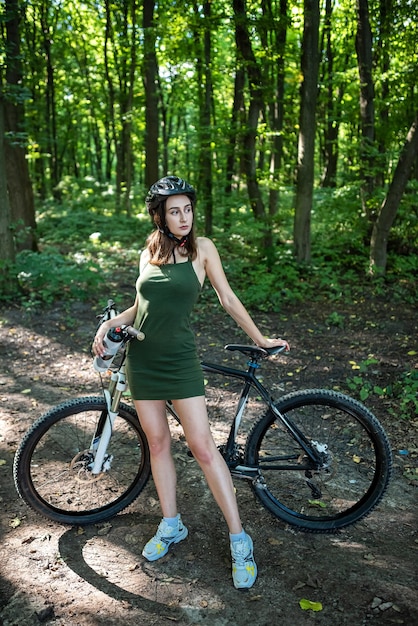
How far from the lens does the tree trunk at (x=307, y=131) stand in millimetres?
8734

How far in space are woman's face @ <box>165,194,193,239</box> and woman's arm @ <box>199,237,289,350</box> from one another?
160mm

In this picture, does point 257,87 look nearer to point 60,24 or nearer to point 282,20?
point 282,20

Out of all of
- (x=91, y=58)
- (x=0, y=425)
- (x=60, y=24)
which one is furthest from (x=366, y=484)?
(x=91, y=58)

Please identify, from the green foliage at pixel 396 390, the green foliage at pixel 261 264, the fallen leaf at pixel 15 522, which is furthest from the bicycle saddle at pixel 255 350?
the green foliage at pixel 261 264

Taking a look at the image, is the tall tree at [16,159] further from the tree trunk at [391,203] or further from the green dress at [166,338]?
the green dress at [166,338]

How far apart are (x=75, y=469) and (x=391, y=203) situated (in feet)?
25.0

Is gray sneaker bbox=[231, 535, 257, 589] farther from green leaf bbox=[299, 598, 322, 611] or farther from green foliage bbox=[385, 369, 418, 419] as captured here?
green foliage bbox=[385, 369, 418, 419]

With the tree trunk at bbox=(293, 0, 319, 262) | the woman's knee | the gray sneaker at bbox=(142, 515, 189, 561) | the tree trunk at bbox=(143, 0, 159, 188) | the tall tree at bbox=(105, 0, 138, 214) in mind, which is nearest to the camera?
the woman's knee

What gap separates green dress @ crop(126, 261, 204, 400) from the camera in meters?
2.69

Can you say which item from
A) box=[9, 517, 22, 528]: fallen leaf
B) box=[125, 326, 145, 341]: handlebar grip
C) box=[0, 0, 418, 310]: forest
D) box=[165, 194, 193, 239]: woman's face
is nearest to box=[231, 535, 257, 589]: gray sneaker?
box=[125, 326, 145, 341]: handlebar grip

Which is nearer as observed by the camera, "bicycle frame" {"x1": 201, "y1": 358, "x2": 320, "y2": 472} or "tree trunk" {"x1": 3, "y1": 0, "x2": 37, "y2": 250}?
"bicycle frame" {"x1": 201, "y1": 358, "x2": 320, "y2": 472}

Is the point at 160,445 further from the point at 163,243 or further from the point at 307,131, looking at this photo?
the point at 307,131

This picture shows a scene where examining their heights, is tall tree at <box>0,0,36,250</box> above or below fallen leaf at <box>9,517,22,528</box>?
above

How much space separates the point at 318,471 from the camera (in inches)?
126
